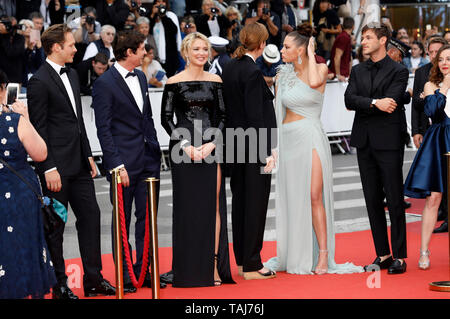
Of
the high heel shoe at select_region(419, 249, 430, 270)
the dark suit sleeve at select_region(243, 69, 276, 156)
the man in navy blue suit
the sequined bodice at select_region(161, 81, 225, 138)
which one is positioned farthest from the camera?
the high heel shoe at select_region(419, 249, 430, 270)

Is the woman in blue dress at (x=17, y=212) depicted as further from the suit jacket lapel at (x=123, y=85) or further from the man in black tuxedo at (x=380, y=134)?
the man in black tuxedo at (x=380, y=134)

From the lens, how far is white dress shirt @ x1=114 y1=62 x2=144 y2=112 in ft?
21.8

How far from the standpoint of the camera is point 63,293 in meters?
6.09

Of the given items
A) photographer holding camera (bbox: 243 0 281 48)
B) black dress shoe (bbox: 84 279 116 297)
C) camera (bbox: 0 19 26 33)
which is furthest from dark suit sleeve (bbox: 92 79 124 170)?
photographer holding camera (bbox: 243 0 281 48)

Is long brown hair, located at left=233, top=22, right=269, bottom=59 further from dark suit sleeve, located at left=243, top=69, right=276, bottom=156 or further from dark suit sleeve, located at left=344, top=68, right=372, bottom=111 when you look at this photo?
dark suit sleeve, located at left=344, top=68, right=372, bottom=111

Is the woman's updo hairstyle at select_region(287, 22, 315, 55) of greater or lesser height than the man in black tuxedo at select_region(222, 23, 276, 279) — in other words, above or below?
above

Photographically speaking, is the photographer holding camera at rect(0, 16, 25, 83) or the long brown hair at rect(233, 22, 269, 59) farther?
the photographer holding camera at rect(0, 16, 25, 83)

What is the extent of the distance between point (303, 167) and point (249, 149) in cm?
70

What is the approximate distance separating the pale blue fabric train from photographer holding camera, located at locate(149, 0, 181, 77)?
329 inches

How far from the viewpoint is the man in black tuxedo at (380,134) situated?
23.4 feet

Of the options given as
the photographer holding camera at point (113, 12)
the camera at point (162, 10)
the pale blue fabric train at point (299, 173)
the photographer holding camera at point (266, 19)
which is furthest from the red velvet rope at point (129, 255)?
the photographer holding camera at point (266, 19)

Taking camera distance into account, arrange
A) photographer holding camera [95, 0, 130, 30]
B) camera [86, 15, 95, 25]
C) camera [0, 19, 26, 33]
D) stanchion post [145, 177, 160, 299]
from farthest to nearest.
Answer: photographer holding camera [95, 0, 130, 30], camera [86, 15, 95, 25], camera [0, 19, 26, 33], stanchion post [145, 177, 160, 299]

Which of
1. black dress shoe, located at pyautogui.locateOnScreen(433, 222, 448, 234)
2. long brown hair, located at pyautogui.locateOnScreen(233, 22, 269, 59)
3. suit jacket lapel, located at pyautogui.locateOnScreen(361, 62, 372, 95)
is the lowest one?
black dress shoe, located at pyautogui.locateOnScreen(433, 222, 448, 234)

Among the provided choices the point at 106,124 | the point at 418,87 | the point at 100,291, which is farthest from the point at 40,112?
the point at 418,87
